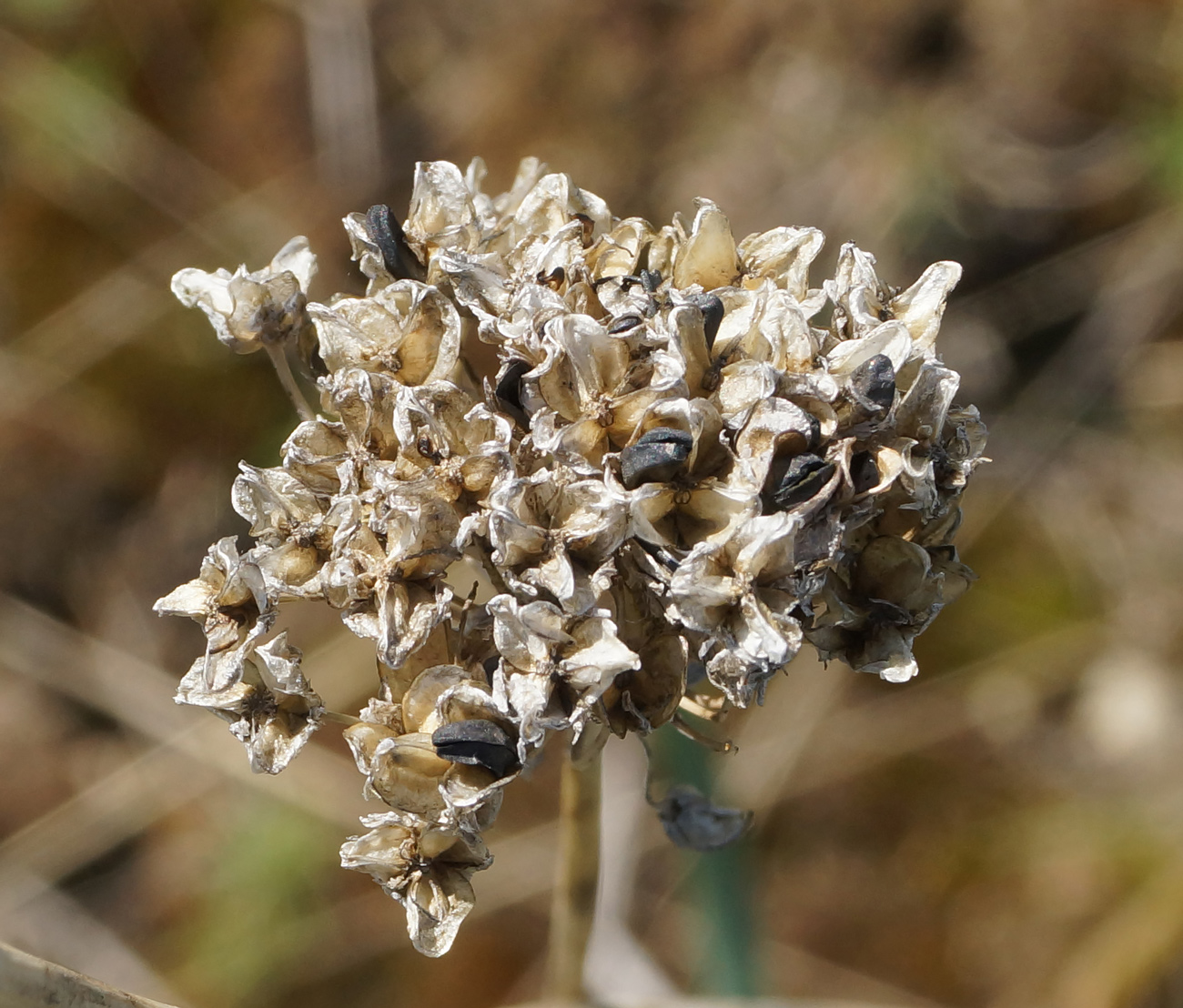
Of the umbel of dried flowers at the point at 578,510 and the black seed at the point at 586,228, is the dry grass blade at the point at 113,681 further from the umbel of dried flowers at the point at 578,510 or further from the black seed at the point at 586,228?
the black seed at the point at 586,228

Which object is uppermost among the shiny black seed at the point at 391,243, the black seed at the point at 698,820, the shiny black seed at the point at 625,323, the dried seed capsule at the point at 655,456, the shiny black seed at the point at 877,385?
the shiny black seed at the point at 391,243

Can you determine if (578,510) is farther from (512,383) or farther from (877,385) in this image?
(877,385)

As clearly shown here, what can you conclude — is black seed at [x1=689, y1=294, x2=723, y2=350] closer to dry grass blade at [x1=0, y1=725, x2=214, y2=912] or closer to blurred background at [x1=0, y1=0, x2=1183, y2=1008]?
blurred background at [x1=0, y1=0, x2=1183, y2=1008]

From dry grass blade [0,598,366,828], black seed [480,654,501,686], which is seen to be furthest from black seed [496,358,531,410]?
dry grass blade [0,598,366,828]

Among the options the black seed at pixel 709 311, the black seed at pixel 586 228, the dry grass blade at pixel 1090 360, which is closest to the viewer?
the black seed at pixel 709 311

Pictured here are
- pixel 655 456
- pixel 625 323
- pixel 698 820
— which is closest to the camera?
pixel 655 456

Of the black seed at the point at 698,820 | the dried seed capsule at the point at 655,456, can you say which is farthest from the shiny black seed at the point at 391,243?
the black seed at the point at 698,820

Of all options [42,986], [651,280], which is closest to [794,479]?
[651,280]
